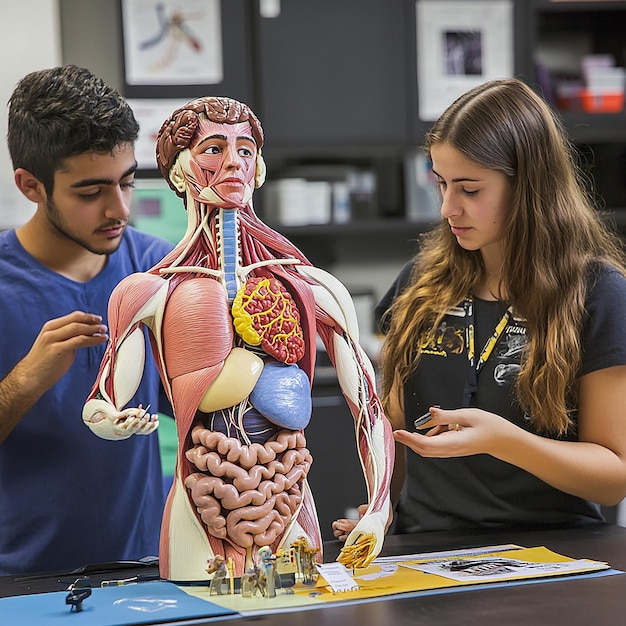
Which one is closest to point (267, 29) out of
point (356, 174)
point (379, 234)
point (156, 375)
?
point (356, 174)

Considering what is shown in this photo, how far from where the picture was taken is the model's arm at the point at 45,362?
1.61m

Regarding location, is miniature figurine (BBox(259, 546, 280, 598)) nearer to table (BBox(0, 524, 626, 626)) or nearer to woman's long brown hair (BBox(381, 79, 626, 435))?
table (BBox(0, 524, 626, 626))

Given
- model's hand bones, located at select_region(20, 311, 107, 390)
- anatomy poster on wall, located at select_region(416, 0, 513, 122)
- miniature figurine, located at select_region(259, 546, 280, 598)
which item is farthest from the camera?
anatomy poster on wall, located at select_region(416, 0, 513, 122)

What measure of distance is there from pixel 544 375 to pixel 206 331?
1.94 ft

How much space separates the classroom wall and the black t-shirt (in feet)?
6.89

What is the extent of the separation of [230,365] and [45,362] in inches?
15.3

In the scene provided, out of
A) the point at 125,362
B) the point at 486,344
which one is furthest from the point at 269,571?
the point at 486,344

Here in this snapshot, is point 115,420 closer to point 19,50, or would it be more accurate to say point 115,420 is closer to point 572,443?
point 572,443

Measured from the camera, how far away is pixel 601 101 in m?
3.92

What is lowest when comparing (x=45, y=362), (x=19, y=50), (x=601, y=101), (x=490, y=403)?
(x=490, y=403)

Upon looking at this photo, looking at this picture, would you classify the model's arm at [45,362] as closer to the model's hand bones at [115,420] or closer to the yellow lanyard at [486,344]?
the model's hand bones at [115,420]

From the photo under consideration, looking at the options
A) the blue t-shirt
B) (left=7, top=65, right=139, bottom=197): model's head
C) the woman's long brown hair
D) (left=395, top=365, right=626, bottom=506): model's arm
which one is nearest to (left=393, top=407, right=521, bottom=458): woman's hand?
(left=395, top=365, right=626, bottom=506): model's arm

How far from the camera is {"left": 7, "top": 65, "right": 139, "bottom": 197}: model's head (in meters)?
1.71

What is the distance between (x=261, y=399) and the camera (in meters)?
1.42
